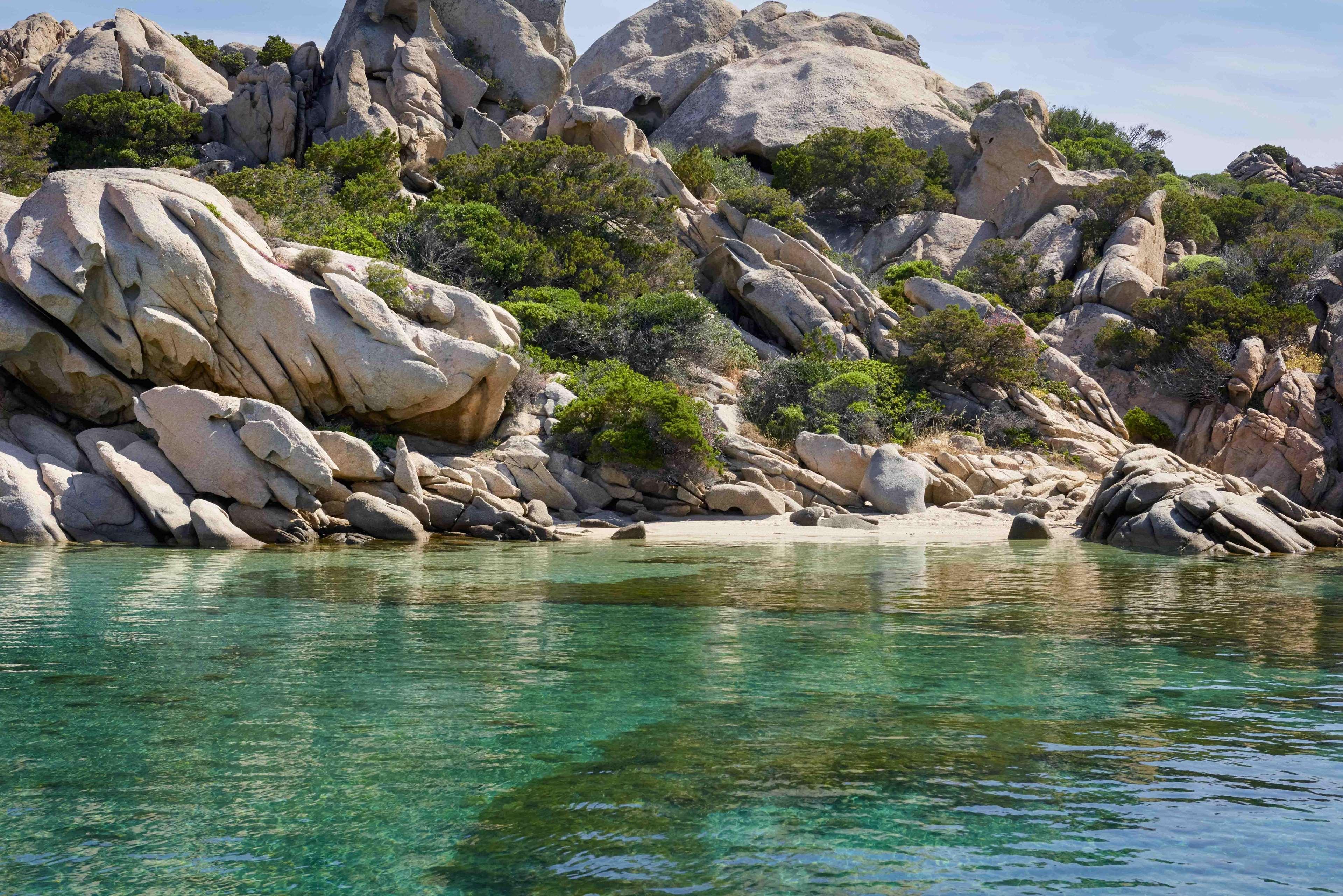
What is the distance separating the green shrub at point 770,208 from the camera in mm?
44438

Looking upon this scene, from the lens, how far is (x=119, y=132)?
46.2 m

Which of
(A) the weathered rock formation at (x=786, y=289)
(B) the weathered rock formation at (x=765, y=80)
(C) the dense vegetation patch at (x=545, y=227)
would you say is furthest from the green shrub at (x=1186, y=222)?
(C) the dense vegetation patch at (x=545, y=227)

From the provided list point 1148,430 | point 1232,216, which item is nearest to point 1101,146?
point 1232,216

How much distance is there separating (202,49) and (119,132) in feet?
42.8

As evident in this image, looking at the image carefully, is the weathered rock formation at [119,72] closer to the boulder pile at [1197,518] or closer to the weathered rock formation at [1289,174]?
the boulder pile at [1197,518]

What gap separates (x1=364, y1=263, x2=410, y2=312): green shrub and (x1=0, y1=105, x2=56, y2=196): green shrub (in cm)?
1614

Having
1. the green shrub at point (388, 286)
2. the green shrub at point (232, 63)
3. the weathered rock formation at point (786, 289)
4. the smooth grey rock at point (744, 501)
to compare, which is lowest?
the smooth grey rock at point (744, 501)

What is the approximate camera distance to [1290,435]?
2972 centimetres

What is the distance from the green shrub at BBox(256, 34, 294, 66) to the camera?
2207 inches

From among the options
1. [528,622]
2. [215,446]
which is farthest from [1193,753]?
[215,446]

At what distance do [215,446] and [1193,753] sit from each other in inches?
722

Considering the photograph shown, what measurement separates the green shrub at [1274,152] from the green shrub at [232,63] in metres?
71.0

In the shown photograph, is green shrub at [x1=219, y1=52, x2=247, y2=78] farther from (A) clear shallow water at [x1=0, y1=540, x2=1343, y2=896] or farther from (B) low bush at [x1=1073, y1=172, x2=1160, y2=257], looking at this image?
(A) clear shallow water at [x1=0, y1=540, x2=1343, y2=896]

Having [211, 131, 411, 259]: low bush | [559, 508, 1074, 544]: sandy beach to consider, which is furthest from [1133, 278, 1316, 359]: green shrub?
[211, 131, 411, 259]: low bush
